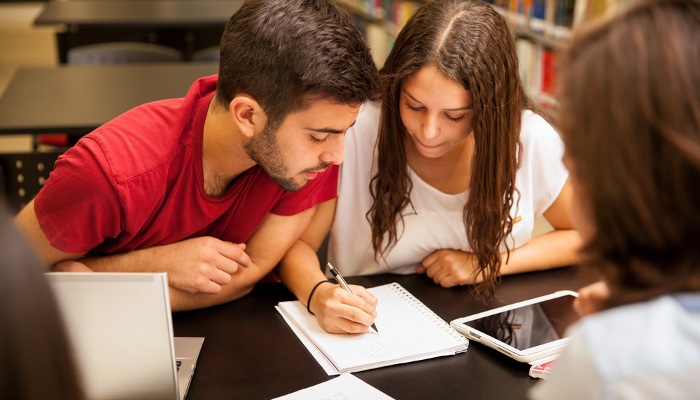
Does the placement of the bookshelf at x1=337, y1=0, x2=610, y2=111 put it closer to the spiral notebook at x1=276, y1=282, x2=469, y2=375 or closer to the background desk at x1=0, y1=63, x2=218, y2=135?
the background desk at x1=0, y1=63, x2=218, y2=135

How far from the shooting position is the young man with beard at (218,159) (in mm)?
1414

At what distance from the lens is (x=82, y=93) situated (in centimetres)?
279

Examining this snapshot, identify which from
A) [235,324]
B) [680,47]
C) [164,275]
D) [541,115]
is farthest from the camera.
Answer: [541,115]

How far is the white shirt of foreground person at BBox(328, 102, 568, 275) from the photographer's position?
5.73ft

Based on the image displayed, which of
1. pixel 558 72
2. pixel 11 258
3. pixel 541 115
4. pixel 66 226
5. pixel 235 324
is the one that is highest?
pixel 558 72

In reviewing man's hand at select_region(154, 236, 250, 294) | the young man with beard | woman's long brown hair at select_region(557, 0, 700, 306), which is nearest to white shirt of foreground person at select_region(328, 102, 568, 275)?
the young man with beard

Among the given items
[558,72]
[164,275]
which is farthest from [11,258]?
[558,72]

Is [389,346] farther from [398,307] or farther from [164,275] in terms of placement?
[164,275]

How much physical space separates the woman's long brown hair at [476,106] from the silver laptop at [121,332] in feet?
2.32

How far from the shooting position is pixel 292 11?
56.4 inches

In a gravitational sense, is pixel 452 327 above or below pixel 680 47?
below

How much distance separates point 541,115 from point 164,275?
1.03 m

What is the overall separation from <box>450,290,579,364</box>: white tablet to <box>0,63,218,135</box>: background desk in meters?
1.52

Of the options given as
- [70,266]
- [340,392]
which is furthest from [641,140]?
[70,266]
